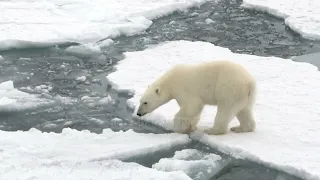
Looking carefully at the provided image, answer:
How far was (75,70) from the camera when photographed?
8.74 m

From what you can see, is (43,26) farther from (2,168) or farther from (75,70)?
(2,168)

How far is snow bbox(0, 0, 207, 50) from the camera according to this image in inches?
408

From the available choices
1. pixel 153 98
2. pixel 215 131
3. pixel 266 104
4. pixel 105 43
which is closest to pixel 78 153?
pixel 153 98

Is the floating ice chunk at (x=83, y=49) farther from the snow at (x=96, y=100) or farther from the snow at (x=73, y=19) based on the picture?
the snow at (x=96, y=100)

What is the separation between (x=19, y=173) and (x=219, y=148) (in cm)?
210

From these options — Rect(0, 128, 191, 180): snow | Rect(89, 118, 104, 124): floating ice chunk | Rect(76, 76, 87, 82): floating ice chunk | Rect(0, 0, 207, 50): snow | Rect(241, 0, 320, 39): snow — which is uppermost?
Rect(0, 128, 191, 180): snow

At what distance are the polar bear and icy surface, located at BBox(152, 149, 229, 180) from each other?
0.52 metres

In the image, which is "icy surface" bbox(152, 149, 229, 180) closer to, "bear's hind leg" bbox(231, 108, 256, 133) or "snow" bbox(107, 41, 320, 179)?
"snow" bbox(107, 41, 320, 179)

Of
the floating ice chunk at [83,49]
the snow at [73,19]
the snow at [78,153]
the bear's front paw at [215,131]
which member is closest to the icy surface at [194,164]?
the snow at [78,153]

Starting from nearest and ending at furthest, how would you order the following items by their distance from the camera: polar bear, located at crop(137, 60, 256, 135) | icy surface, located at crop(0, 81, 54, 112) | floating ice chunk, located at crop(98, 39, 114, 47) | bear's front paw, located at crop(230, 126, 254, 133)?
polar bear, located at crop(137, 60, 256, 135) → bear's front paw, located at crop(230, 126, 254, 133) → icy surface, located at crop(0, 81, 54, 112) → floating ice chunk, located at crop(98, 39, 114, 47)

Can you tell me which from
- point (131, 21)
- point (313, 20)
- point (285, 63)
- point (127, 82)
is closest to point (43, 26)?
point (131, 21)

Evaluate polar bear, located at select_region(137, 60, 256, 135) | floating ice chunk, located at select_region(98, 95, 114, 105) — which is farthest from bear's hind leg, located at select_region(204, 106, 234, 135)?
floating ice chunk, located at select_region(98, 95, 114, 105)

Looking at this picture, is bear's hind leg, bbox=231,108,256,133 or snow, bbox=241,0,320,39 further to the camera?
snow, bbox=241,0,320,39

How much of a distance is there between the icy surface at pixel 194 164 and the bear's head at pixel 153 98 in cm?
76
